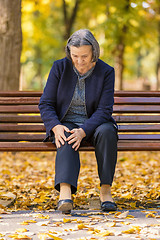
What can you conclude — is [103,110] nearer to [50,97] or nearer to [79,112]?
[79,112]

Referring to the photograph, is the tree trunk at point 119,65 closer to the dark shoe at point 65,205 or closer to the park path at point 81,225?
the park path at point 81,225

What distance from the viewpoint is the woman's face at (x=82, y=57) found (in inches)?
142

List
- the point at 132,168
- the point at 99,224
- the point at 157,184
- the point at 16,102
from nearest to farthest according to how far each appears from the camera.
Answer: the point at 99,224
the point at 16,102
the point at 157,184
the point at 132,168

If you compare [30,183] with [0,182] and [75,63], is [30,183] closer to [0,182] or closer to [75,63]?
[0,182]

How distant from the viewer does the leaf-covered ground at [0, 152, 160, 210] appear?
4.13m

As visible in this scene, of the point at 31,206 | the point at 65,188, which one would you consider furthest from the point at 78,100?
the point at 31,206

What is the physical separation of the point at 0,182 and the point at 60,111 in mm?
1781

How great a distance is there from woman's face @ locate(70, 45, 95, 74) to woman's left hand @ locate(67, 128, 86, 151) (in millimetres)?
580

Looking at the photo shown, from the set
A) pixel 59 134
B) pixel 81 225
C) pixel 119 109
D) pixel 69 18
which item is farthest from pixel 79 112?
pixel 69 18

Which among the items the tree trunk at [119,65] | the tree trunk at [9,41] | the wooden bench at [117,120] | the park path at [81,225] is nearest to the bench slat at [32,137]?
the wooden bench at [117,120]

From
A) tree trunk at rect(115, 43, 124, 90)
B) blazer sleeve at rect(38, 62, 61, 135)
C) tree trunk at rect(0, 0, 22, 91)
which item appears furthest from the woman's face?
tree trunk at rect(115, 43, 124, 90)

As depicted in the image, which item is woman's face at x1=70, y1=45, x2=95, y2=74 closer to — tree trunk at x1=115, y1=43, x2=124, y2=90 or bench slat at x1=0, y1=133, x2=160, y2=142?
bench slat at x1=0, y1=133, x2=160, y2=142

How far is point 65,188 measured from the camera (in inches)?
134

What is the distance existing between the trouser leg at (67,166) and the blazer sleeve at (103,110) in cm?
24
